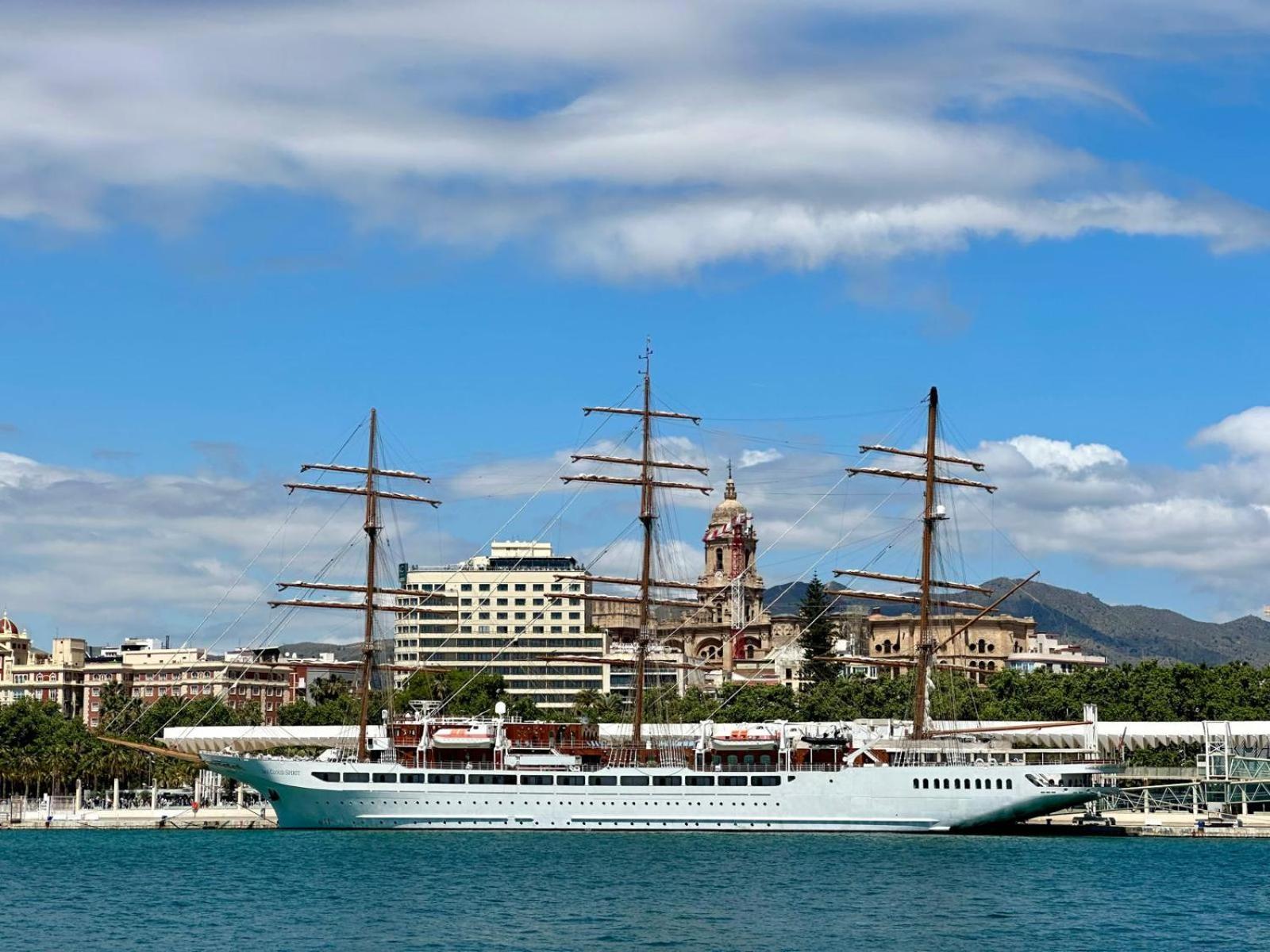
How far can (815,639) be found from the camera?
595 feet

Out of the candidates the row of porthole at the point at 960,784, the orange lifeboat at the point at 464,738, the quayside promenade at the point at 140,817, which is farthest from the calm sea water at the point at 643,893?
the quayside promenade at the point at 140,817

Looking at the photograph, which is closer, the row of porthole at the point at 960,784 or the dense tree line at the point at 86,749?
the row of porthole at the point at 960,784

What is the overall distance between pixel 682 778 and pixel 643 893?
→ 3051cm

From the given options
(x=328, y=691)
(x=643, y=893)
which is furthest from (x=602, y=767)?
(x=328, y=691)

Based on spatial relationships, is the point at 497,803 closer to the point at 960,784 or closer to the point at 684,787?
the point at 684,787

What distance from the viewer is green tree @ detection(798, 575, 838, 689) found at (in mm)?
171875

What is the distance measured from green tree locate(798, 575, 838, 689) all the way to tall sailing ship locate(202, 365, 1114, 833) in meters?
64.5

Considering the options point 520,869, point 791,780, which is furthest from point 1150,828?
point 520,869

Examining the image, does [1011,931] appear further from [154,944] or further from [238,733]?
[238,733]

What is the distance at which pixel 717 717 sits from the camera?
14875 centimetres

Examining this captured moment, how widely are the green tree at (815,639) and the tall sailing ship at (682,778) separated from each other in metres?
64.5

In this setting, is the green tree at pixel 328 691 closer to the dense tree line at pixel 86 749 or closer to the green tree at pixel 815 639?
the dense tree line at pixel 86 749

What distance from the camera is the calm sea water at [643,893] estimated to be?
197 ft

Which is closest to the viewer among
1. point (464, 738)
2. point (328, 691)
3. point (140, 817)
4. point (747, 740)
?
point (747, 740)
